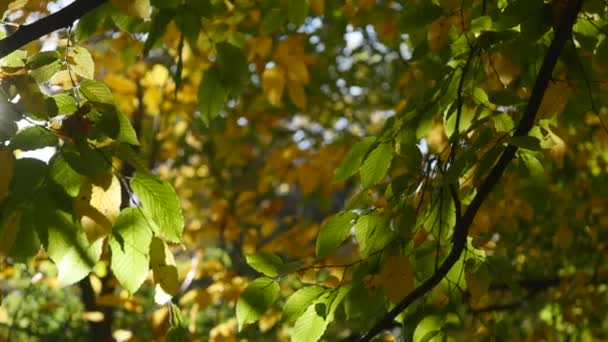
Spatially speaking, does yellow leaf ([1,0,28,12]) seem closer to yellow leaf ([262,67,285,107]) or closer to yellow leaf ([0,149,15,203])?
yellow leaf ([0,149,15,203])

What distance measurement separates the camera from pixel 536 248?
15.7 feet

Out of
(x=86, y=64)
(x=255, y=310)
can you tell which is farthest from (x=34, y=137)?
(x=255, y=310)

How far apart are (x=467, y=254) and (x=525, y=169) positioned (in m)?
0.24

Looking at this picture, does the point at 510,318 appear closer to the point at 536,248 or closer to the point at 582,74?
the point at 536,248

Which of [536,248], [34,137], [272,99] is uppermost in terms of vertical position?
[34,137]

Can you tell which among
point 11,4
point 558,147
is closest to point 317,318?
point 11,4

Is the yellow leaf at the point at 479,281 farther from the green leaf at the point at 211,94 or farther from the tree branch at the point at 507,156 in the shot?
the green leaf at the point at 211,94

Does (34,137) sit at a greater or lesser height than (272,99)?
greater

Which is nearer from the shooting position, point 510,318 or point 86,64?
point 86,64

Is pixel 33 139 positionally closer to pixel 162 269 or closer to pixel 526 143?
pixel 162 269

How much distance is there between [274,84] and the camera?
2703mm

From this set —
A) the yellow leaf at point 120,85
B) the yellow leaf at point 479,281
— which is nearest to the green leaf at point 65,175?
the yellow leaf at point 479,281

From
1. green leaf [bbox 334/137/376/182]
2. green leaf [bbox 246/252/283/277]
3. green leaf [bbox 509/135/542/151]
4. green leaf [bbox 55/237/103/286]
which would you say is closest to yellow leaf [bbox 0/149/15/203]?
green leaf [bbox 55/237/103/286]

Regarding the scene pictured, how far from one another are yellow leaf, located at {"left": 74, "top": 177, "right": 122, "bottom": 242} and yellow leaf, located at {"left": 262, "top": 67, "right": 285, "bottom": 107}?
4.65ft
